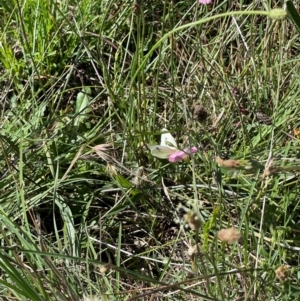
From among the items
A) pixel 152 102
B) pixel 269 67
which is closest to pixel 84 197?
pixel 152 102

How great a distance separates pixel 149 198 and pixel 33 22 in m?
0.65

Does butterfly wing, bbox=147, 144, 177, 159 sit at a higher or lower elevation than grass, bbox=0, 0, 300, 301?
higher

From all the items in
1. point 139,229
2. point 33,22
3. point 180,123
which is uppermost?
point 33,22

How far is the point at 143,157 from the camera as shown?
1361mm

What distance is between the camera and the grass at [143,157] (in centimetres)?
111

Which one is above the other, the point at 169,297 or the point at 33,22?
the point at 33,22

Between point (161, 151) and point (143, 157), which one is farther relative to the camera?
point (143, 157)

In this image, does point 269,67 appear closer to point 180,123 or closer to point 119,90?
point 180,123

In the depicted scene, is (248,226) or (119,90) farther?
(119,90)

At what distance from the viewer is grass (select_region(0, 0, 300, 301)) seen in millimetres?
1108

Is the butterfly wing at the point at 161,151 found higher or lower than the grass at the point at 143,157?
higher

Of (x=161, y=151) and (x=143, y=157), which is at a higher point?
(x=161, y=151)

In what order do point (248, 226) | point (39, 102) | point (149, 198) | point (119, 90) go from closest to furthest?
1. point (248, 226)
2. point (149, 198)
3. point (119, 90)
4. point (39, 102)

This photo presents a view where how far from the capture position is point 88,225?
4.29 ft
